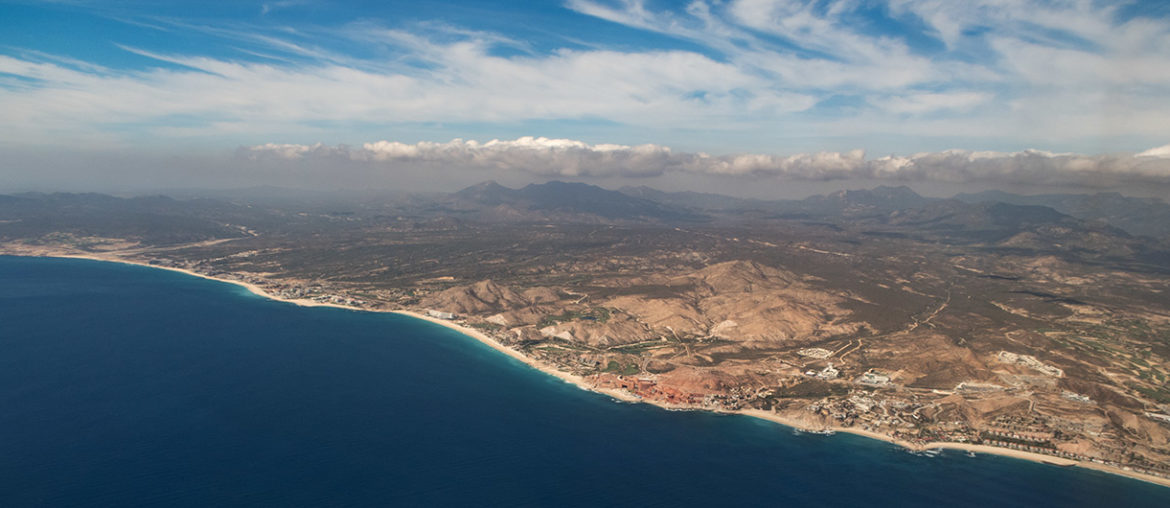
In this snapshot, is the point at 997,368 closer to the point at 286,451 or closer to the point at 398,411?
the point at 398,411

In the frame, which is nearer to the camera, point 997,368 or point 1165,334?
point 997,368

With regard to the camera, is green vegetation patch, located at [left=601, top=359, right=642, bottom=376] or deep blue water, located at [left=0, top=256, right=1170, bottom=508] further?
green vegetation patch, located at [left=601, top=359, right=642, bottom=376]

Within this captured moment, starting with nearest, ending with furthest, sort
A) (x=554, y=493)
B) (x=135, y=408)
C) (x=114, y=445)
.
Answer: (x=554, y=493) < (x=114, y=445) < (x=135, y=408)

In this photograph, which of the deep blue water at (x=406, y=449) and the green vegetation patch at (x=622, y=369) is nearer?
the deep blue water at (x=406, y=449)

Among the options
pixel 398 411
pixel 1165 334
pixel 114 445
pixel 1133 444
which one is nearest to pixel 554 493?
pixel 398 411

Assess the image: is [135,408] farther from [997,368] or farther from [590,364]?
[997,368]

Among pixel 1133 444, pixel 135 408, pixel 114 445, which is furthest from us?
pixel 135 408

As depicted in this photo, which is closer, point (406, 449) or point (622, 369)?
point (406, 449)
